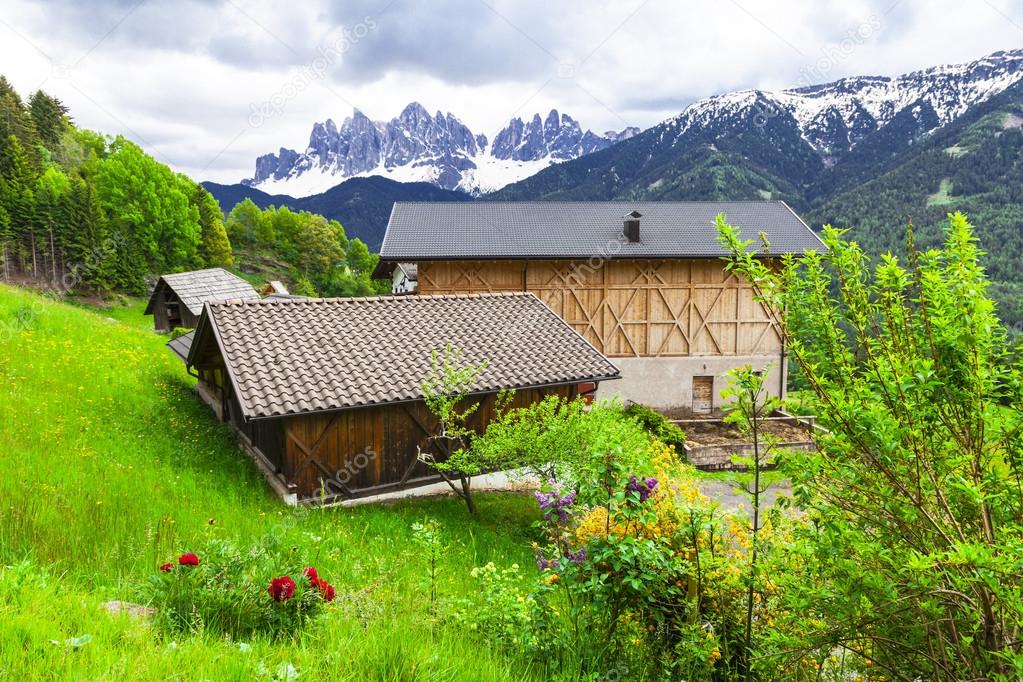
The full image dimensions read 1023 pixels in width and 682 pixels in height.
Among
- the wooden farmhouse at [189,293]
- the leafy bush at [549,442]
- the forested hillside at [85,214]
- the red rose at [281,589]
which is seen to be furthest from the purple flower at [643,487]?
the forested hillside at [85,214]

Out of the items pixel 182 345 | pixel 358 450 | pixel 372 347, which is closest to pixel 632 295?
pixel 372 347

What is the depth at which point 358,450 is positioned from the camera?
1147 centimetres

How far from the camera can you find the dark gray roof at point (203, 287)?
3203cm

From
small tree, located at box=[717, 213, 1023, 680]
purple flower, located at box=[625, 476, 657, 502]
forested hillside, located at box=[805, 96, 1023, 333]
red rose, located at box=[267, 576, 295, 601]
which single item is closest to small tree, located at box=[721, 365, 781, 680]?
small tree, located at box=[717, 213, 1023, 680]

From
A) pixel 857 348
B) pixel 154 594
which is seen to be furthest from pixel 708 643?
pixel 154 594

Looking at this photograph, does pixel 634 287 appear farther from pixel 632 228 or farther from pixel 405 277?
pixel 405 277

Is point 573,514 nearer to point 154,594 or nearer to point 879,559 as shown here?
point 879,559

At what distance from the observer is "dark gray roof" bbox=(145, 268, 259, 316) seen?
105ft

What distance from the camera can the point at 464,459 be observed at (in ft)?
37.0

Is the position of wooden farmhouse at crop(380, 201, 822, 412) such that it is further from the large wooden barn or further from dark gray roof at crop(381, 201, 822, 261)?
the large wooden barn

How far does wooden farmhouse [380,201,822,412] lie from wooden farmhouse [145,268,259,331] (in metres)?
13.9

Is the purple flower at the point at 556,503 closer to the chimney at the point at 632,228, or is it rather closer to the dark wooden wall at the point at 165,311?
the chimney at the point at 632,228

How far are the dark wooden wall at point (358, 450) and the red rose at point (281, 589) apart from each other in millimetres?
6648

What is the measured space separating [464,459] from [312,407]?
306 centimetres
